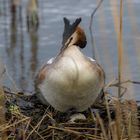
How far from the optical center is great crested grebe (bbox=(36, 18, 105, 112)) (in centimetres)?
480

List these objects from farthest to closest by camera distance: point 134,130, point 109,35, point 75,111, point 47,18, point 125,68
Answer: point 47,18
point 109,35
point 75,111
point 125,68
point 134,130

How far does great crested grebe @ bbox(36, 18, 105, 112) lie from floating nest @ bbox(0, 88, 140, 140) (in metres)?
0.12

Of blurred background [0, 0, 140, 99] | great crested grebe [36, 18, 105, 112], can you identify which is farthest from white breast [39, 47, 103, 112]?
blurred background [0, 0, 140, 99]

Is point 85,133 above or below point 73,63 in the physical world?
below

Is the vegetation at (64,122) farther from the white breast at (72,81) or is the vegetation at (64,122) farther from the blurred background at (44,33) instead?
the blurred background at (44,33)

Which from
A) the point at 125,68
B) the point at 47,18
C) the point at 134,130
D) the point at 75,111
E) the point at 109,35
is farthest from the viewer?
the point at 47,18

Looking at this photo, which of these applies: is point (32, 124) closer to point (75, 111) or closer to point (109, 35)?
point (75, 111)

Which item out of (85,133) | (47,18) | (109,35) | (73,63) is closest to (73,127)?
(85,133)

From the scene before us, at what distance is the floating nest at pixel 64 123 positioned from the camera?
4.41m

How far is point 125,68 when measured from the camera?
4.71 m

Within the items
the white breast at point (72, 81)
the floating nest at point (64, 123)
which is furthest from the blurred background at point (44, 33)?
the white breast at point (72, 81)

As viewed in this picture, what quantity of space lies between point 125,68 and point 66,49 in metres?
0.46

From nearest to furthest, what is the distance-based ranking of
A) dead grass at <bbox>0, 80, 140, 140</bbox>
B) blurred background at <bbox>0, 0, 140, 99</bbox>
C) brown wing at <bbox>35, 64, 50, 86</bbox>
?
1. dead grass at <bbox>0, 80, 140, 140</bbox>
2. brown wing at <bbox>35, 64, 50, 86</bbox>
3. blurred background at <bbox>0, 0, 140, 99</bbox>

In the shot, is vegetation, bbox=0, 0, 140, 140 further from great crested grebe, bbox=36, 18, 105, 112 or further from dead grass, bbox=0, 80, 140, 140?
great crested grebe, bbox=36, 18, 105, 112
